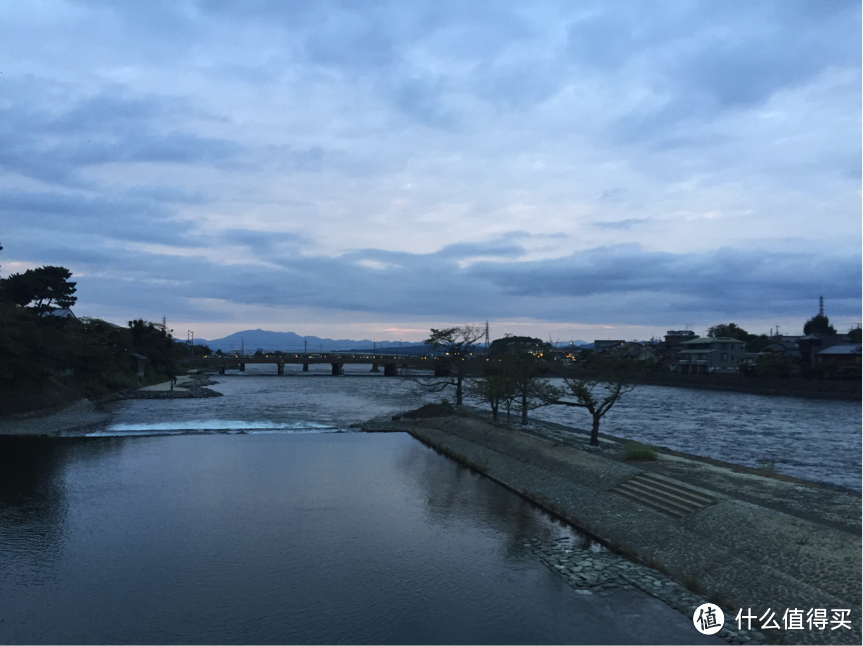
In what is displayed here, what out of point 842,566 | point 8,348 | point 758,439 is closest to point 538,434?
point 758,439

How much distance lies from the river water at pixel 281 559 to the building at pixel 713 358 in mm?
77490

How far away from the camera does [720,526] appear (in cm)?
1273

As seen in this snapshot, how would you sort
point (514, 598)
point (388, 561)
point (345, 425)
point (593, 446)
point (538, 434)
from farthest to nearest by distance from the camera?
point (345, 425), point (538, 434), point (593, 446), point (388, 561), point (514, 598)

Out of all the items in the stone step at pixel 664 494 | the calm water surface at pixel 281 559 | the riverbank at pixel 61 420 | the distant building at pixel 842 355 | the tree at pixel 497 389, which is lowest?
the calm water surface at pixel 281 559

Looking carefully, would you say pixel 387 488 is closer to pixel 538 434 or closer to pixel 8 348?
pixel 538 434

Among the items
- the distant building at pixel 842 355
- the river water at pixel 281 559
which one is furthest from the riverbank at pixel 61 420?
the distant building at pixel 842 355

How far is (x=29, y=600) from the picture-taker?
32.4 feet

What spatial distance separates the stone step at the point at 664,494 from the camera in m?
14.3

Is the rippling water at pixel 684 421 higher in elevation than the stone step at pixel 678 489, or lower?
lower

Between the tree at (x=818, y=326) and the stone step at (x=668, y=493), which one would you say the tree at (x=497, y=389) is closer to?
the stone step at (x=668, y=493)

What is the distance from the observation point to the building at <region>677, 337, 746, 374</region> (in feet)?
291

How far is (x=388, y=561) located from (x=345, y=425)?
25.3 metres

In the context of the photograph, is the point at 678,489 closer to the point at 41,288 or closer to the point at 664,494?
the point at 664,494

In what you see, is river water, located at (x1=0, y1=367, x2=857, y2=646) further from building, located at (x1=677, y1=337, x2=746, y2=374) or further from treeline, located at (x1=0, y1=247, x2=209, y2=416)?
building, located at (x1=677, y1=337, x2=746, y2=374)
